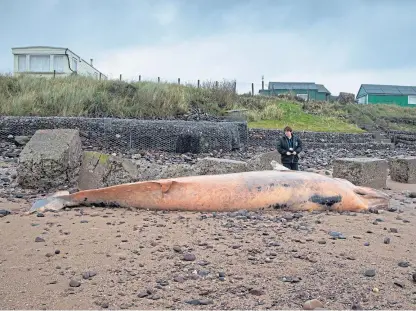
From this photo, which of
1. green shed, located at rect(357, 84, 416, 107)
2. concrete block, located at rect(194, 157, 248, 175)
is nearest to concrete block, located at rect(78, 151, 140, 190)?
concrete block, located at rect(194, 157, 248, 175)

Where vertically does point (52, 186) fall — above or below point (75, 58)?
below

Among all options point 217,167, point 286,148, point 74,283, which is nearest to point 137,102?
point 286,148

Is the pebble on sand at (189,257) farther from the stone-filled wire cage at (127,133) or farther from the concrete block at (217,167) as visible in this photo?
the stone-filled wire cage at (127,133)

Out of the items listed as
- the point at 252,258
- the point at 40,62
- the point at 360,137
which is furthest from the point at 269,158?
the point at 40,62

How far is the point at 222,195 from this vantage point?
19.4ft

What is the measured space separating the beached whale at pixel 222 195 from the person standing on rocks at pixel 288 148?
347cm

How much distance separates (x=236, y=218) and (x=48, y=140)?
12.9ft

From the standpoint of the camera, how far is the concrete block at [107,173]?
739 centimetres

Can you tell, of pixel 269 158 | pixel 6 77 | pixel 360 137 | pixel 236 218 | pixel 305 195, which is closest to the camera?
pixel 236 218

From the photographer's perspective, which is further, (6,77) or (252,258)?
(6,77)

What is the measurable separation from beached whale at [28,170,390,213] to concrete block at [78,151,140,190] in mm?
1296

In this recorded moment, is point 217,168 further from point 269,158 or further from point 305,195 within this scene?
point 269,158

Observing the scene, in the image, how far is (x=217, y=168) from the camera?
7430 mm

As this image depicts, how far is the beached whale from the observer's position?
5.85m
